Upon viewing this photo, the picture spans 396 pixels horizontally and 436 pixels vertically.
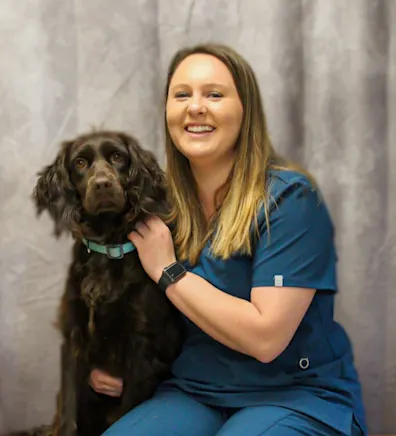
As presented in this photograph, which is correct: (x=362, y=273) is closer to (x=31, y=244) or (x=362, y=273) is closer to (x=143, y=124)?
(x=143, y=124)

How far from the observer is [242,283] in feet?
4.04

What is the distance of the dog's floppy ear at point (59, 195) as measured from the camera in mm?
1271

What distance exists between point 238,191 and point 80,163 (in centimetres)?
34

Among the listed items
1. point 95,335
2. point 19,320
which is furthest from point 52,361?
point 95,335

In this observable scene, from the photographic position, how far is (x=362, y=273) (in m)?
1.63

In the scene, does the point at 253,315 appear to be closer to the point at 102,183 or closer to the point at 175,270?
the point at 175,270

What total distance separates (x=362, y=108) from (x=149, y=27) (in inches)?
23.3

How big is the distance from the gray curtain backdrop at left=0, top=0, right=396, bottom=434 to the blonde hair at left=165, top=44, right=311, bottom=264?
25 cm

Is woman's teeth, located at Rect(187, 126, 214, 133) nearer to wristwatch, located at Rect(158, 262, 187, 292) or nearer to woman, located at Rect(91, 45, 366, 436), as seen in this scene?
woman, located at Rect(91, 45, 366, 436)

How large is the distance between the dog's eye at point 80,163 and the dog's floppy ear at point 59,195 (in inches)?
1.0

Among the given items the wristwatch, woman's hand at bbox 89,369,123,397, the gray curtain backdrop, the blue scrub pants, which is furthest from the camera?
the gray curtain backdrop

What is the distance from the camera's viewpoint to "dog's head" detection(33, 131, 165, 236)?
1271 millimetres

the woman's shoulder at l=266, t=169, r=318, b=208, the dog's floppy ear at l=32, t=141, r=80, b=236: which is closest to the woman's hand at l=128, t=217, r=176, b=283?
the dog's floppy ear at l=32, t=141, r=80, b=236

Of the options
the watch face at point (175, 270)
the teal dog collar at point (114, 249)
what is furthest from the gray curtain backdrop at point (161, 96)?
the watch face at point (175, 270)
